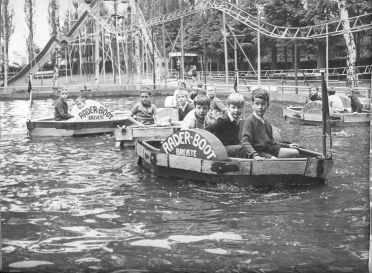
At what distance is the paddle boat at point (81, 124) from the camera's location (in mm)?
17469

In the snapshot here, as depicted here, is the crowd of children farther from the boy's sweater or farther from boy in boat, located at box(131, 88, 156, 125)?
boy in boat, located at box(131, 88, 156, 125)

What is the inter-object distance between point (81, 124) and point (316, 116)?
7103 mm

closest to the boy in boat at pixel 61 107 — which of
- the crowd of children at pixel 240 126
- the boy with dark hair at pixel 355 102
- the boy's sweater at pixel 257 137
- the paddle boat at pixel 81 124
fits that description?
the paddle boat at pixel 81 124

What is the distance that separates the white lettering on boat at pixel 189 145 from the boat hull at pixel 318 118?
763cm

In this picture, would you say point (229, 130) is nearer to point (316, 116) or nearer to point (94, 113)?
point (94, 113)

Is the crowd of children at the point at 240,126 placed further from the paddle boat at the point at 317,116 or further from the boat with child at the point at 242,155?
the paddle boat at the point at 317,116

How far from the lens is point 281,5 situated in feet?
115

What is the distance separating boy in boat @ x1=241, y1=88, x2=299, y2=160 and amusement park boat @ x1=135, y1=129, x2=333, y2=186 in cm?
25

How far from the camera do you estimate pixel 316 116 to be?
18.7 metres

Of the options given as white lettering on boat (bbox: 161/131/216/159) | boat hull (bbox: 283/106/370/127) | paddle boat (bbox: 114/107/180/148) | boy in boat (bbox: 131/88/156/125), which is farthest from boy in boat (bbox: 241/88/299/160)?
boat hull (bbox: 283/106/370/127)

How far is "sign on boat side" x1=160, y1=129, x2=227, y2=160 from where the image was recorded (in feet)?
29.8

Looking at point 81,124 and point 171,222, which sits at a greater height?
point 81,124

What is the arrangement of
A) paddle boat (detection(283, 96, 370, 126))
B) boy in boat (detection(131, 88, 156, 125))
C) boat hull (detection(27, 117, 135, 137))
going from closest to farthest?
boy in boat (detection(131, 88, 156, 125))
boat hull (detection(27, 117, 135, 137))
paddle boat (detection(283, 96, 370, 126))

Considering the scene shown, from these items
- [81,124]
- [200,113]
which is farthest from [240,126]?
[81,124]
